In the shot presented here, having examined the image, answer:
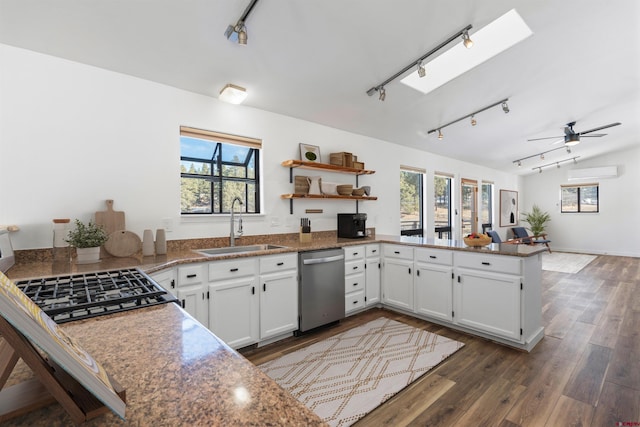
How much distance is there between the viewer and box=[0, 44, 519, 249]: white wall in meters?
2.14

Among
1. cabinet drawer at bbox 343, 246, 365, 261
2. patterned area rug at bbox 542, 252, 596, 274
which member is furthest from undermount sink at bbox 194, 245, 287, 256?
patterned area rug at bbox 542, 252, 596, 274

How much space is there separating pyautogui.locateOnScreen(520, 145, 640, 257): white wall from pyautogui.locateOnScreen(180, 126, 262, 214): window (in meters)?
7.79

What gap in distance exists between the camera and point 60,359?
0.41 meters

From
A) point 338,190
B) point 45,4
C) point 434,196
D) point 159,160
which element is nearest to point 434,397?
point 338,190

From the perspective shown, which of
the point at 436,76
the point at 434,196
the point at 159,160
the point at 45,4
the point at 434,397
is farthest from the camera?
the point at 434,196

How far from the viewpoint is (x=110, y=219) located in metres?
2.45

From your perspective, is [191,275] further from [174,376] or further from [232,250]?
[174,376]

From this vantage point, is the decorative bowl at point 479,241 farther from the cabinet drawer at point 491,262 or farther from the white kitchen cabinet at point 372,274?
the white kitchen cabinet at point 372,274

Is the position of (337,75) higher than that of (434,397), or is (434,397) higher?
(337,75)

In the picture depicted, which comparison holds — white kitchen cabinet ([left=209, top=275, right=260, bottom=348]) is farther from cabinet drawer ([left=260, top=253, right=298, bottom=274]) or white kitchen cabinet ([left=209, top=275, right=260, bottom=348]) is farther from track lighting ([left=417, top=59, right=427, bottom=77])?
track lighting ([left=417, top=59, right=427, bottom=77])

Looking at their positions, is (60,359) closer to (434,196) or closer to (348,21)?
(348,21)

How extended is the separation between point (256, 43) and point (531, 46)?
8.86 feet

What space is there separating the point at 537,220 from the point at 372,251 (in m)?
7.88

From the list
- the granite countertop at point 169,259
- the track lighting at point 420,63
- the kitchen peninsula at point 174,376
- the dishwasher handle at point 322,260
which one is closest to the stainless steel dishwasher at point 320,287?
the dishwasher handle at point 322,260
